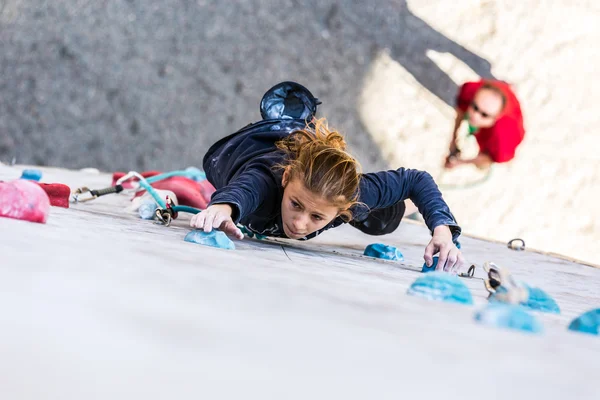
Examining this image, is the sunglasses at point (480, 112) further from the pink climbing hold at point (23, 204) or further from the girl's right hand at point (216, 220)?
the pink climbing hold at point (23, 204)

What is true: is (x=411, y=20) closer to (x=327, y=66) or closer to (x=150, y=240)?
(x=327, y=66)

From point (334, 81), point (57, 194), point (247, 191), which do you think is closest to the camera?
point (247, 191)

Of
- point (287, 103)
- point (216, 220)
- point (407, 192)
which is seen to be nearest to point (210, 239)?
point (216, 220)

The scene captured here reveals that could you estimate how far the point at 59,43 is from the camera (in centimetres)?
316

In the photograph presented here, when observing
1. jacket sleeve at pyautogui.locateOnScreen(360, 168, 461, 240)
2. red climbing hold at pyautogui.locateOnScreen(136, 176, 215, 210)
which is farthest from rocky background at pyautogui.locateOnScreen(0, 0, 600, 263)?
jacket sleeve at pyautogui.locateOnScreen(360, 168, 461, 240)

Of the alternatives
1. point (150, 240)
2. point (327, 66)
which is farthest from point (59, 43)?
point (150, 240)

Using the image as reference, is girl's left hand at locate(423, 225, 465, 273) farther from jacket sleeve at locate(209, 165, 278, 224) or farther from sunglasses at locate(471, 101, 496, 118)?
sunglasses at locate(471, 101, 496, 118)

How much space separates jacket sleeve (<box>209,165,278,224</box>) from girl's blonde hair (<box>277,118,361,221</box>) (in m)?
0.04

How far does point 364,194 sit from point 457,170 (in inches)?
87.7

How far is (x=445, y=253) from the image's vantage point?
1.24 m

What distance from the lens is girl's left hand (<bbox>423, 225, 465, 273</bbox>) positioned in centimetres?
124

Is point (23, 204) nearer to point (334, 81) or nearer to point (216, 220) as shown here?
point (216, 220)

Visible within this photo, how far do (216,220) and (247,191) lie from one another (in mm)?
147

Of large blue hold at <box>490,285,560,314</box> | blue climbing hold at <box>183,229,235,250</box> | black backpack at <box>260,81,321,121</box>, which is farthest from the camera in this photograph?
black backpack at <box>260,81,321,121</box>
